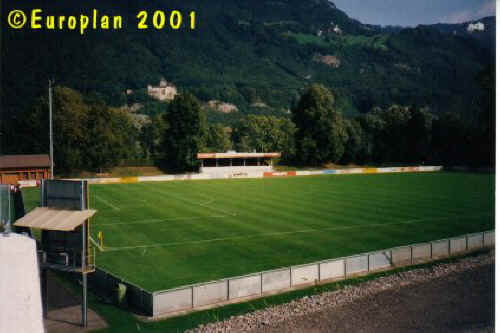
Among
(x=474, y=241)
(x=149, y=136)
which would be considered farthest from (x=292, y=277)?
(x=149, y=136)

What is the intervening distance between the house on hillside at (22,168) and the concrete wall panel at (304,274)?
125ft

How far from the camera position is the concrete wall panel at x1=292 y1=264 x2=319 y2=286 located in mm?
16125

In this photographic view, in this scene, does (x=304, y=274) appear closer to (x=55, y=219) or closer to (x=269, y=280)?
(x=269, y=280)

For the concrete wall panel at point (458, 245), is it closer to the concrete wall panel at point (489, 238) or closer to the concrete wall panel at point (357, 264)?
the concrete wall panel at point (489, 238)

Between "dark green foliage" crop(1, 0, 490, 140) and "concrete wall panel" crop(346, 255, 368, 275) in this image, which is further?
"dark green foliage" crop(1, 0, 490, 140)

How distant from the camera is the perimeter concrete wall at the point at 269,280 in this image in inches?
537

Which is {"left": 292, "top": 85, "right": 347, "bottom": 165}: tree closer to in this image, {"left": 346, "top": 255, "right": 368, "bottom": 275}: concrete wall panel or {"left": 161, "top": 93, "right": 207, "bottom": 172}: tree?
{"left": 161, "top": 93, "right": 207, "bottom": 172}: tree

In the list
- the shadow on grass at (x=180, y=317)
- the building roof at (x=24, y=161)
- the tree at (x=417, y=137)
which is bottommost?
the shadow on grass at (x=180, y=317)

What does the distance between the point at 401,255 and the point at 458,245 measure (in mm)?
3835

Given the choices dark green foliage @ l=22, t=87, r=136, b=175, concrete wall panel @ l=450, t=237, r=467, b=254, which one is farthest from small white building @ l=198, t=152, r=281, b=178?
concrete wall panel @ l=450, t=237, r=467, b=254

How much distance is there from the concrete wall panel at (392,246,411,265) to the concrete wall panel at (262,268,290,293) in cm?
564

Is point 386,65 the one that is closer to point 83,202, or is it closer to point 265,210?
point 265,210

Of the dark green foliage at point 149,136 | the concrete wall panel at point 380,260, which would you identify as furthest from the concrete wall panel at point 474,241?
the dark green foliage at point 149,136

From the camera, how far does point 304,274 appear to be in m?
16.3
